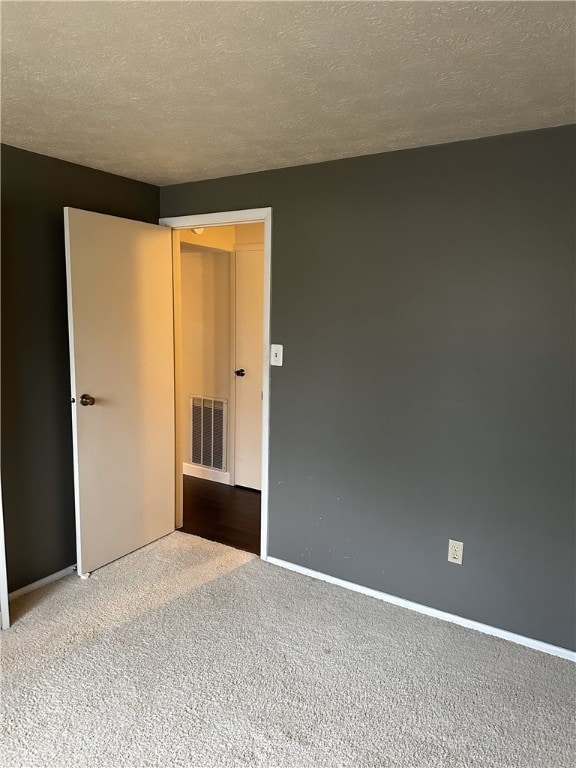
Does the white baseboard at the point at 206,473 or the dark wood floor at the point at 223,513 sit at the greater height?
the white baseboard at the point at 206,473

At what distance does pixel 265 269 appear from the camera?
2.95 meters

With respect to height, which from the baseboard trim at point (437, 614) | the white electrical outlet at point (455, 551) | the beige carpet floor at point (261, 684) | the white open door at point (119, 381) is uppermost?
the white open door at point (119, 381)

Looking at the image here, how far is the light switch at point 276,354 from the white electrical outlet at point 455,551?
1.28m

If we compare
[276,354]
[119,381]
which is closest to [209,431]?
[119,381]

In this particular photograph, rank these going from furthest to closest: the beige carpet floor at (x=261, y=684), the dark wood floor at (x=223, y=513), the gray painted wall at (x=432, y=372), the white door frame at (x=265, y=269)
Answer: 1. the dark wood floor at (x=223, y=513)
2. the white door frame at (x=265, y=269)
3. the gray painted wall at (x=432, y=372)
4. the beige carpet floor at (x=261, y=684)

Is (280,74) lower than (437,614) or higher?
higher

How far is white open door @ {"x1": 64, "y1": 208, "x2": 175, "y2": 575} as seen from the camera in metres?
2.77

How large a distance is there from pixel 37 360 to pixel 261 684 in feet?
6.13

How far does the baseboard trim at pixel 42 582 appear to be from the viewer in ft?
8.86

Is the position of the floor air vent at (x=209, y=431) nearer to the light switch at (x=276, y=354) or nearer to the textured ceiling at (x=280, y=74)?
the light switch at (x=276, y=354)

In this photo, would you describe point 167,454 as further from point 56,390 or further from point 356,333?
point 356,333

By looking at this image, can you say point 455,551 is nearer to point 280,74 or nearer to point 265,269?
point 265,269

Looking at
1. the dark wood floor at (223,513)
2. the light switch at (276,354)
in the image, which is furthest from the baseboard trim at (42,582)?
the light switch at (276,354)

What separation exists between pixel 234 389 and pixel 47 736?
2775mm
